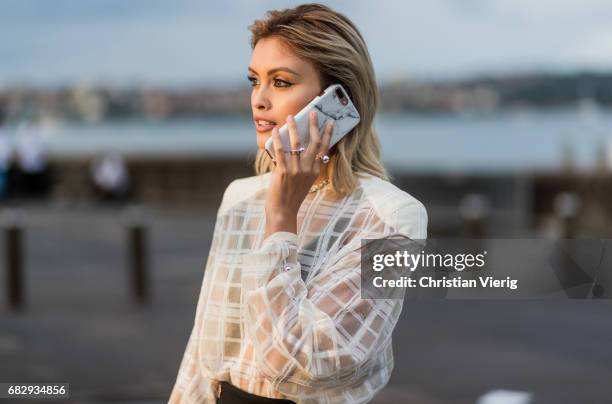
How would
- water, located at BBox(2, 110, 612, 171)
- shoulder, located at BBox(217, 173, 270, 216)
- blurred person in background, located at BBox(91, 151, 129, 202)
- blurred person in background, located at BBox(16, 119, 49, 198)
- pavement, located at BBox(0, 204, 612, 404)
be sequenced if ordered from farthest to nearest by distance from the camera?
blurred person in background, located at BBox(16, 119, 49, 198) → blurred person in background, located at BBox(91, 151, 129, 202) → water, located at BBox(2, 110, 612, 171) → pavement, located at BBox(0, 204, 612, 404) → shoulder, located at BBox(217, 173, 270, 216)

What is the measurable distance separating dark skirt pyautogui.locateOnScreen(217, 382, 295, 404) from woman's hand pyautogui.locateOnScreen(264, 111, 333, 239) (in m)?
0.34

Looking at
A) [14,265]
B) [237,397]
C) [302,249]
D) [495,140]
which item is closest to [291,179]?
[302,249]

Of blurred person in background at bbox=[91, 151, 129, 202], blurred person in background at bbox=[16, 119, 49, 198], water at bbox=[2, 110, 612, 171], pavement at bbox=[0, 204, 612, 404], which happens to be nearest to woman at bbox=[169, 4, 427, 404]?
pavement at bbox=[0, 204, 612, 404]

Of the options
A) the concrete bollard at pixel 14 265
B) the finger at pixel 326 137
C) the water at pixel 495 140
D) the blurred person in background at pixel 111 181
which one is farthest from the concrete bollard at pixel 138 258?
the blurred person in background at pixel 111 181

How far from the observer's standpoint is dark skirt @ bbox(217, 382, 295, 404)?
1.85 m

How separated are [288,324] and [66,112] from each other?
2827 cm

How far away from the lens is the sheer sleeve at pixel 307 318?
170 cm

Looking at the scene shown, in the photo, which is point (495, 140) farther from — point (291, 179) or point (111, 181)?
point (291, 179)

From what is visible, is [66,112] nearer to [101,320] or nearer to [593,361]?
[101,320]

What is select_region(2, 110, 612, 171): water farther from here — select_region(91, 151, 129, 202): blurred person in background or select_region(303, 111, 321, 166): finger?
select_region(303, 111, 321, 166): finger

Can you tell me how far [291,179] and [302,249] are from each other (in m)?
0.18

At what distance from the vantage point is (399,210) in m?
1.80

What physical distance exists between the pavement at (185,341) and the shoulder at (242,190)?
14.1 ft

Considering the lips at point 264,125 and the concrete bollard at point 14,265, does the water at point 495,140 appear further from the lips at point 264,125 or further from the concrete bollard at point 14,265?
the lips at point 264,125
